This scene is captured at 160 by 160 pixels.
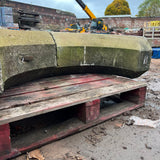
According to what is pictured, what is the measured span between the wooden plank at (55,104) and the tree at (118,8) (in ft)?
86.6

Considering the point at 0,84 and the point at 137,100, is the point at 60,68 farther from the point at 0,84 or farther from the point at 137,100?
the point at 137,100

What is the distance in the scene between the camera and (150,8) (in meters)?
29.1

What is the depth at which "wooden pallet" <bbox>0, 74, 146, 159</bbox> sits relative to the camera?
4.49 ft

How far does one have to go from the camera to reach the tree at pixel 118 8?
2575 centimetres

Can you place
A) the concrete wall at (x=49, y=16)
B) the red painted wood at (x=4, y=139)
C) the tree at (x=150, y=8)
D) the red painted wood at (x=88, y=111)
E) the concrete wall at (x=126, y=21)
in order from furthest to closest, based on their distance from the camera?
1. the tree at (x=150, y=8)
2. the concrete wall at (x=126, y=21)
3. the concrete wall at (x=49, y=16)
4. the red painted wood at (x=88, y=111)
5. the red painted wood at (x=4, y=139)

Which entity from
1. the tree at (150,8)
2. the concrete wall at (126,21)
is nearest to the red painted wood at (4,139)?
the concrete wall at (126,21)

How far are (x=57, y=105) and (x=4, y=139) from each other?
0.49 meters

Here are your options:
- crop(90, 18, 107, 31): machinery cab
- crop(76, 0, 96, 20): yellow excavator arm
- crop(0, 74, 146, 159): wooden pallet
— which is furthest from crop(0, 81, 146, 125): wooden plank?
crop(76, 0, 96, 20): yellow excavator arm

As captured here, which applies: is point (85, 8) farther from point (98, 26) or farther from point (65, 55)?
point (65, 55)

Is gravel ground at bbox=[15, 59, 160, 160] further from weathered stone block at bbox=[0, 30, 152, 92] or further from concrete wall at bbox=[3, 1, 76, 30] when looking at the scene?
concrete wall at bbox=[3, 1, 76, 30]

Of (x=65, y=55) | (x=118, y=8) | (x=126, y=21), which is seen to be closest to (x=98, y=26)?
(x=126, y=21)

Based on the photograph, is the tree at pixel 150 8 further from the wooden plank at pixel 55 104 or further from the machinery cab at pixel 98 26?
the wooden plank at pixel 55 104

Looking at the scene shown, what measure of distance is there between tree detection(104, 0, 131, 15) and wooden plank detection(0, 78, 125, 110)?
26.3m

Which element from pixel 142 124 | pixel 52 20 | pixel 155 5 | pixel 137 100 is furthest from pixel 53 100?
pixel 155 5
